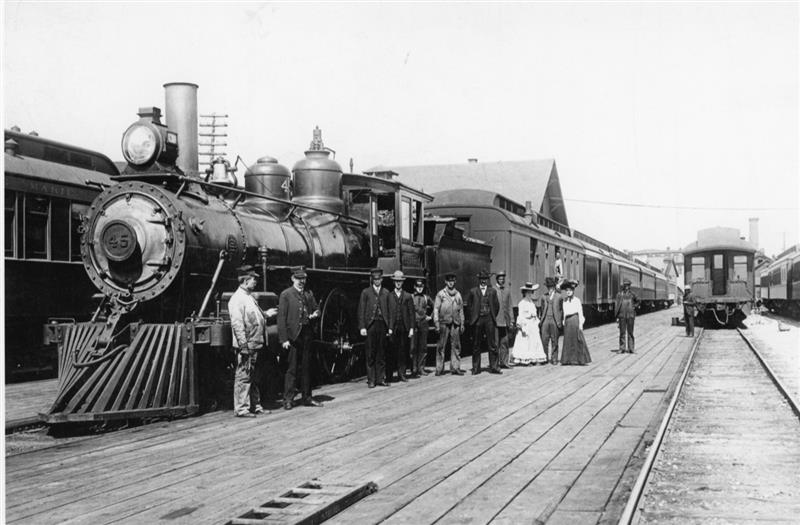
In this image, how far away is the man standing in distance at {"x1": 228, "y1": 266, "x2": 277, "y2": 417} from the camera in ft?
26.2

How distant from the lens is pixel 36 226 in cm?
1173

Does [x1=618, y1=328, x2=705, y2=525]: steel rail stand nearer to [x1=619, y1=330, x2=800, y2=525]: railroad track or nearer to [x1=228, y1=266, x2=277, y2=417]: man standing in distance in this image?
[x1=619, y1=330, x2=800, y2=525]: railroad track

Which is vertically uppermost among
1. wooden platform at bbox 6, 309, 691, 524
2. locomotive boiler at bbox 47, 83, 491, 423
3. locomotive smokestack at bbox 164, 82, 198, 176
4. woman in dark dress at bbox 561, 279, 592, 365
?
locomotive smokestack at bbox 164, 82, 198, 176

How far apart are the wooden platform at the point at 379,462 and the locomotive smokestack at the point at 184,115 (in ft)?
14.1

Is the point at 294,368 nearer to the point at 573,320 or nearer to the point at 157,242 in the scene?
the point at 157,242

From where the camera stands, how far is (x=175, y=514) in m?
4.49

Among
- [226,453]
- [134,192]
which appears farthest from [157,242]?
[226,453]

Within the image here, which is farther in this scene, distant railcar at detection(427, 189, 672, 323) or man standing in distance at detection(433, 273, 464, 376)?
distant railcar at detection(427, 189, 672, 323)

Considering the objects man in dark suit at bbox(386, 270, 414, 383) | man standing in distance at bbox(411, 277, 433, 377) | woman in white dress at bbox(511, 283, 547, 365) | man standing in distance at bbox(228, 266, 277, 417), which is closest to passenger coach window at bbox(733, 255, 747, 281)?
woman in white dress at bbox(511, 283, 547, 365)

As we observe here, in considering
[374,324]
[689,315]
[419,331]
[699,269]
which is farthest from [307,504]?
[699,269]

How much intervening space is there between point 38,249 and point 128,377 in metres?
5.30

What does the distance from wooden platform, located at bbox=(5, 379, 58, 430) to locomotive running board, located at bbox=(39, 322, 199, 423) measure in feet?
2.04

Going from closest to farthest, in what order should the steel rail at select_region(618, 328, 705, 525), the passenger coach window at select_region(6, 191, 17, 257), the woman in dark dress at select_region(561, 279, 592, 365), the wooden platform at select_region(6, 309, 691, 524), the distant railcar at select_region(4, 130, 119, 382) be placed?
the steel rail at select_region(618, 328, 705, 525)
the wooden platform at select_region(6, 309, 691, 524)
the passenger coach window at select_region(6, 191, 17, 257)
the distant railcar at select_region(4, 130, 119, 382)
the woman in dark dress at select_region(561, 279, 592, 365)

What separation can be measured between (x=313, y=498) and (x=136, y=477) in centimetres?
141
